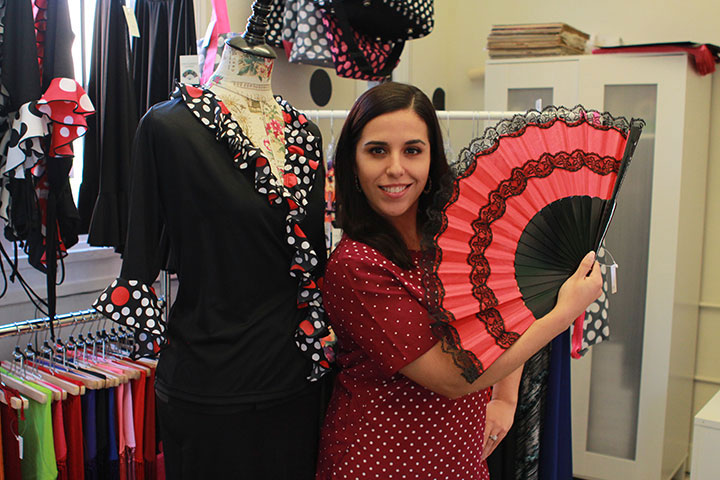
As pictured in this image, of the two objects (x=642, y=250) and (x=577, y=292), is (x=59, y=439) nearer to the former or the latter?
(x=577, y=292)

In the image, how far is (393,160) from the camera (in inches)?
51.9

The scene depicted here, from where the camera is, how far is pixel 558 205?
1320 mm

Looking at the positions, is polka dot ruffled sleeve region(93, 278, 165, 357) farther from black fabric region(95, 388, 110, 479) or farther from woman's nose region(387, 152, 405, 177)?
black fabric region(95, 388, 110, 479)

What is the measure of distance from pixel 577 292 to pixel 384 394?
400 mm

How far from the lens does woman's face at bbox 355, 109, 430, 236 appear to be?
132cm

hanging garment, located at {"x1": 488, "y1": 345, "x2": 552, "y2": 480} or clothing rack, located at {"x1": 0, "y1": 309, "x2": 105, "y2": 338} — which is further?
hanging garment, located at {"x1": 488, "y1": 345, "x2": 552, "y2": 480}

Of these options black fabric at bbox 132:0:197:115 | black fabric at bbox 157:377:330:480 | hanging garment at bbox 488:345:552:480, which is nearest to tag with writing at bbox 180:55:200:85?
black fabric at bbox 132:0:197:115

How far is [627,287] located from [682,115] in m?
0.75

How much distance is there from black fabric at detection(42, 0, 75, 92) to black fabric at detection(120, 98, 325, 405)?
0.51 meters

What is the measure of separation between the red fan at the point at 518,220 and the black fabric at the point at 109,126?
0.92m

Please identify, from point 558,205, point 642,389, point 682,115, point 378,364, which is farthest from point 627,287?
point 378,364

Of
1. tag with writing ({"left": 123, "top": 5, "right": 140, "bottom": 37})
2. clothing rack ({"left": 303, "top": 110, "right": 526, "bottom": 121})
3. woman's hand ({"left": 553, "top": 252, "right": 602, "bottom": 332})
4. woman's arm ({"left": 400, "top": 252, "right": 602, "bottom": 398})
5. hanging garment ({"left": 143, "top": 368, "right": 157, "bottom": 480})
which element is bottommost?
hanging garment ({"left": 143, "top": 368, "right": 157, "bottom": 480})

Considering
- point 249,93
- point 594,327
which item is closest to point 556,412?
point 594,327

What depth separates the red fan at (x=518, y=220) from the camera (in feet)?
4.09
